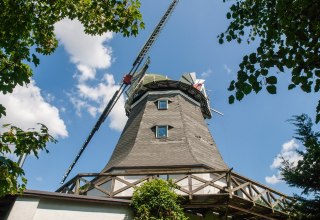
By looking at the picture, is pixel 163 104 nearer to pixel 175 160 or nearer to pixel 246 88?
pixel 175 160

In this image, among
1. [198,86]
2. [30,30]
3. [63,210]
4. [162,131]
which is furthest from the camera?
[198,86]

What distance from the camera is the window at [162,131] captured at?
55.2ft


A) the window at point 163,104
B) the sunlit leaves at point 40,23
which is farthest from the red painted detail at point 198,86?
the sunlit leaves at point 40,23

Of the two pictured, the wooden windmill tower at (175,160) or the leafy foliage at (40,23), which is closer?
the leafy foliage at (40,23)

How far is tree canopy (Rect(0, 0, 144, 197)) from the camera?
5.25m

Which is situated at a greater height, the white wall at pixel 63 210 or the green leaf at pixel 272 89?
the white wall at pixel 63 210

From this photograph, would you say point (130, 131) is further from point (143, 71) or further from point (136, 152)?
point (143, 71)

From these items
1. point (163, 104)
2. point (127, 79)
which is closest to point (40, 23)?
point (163, 104)

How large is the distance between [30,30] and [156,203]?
267 inches

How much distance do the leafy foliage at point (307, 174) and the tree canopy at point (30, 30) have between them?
217 inches

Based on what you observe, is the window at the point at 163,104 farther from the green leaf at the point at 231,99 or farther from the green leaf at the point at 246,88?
the green leaf at the point at 246,88

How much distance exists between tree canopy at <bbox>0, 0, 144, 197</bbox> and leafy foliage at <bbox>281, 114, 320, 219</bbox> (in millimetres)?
5500

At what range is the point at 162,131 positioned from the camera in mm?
17141

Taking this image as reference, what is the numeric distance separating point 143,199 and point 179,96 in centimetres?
1081
